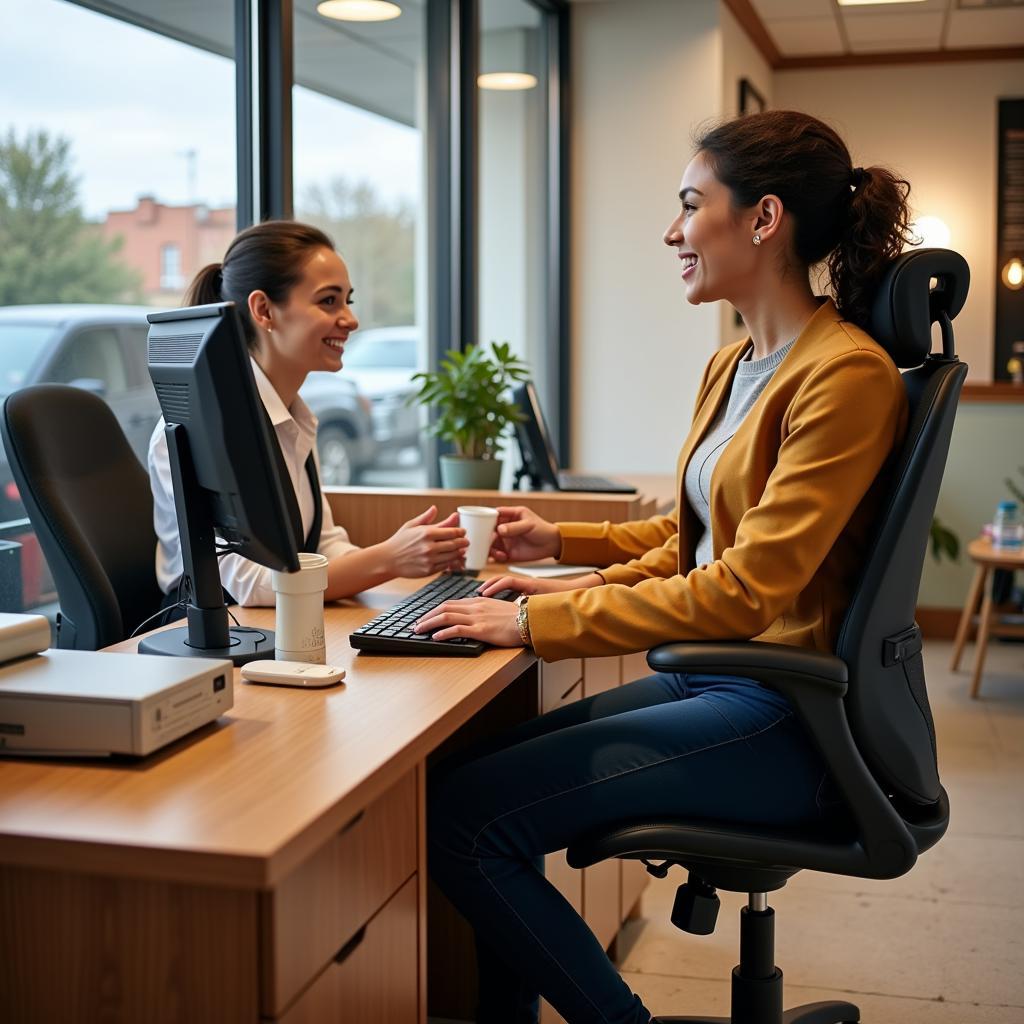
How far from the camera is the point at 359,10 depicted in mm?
3385

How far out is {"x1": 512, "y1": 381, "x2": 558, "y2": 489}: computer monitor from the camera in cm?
305

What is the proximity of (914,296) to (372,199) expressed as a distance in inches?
90.1

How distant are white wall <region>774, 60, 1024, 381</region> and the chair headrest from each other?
4.91 metres

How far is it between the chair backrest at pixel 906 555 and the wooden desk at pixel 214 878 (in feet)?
1.75

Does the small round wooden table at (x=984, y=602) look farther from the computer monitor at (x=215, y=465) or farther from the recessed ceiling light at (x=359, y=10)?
the computer monitor at (x=215, y=465)

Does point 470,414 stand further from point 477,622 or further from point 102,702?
point 102,702

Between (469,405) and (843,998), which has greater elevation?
(469,405)

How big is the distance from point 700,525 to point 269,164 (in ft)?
5.03

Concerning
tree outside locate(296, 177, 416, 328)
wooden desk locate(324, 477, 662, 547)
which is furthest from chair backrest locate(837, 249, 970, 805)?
tree outside locate(296, 177, 416, 328)

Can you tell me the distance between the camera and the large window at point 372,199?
320 cm

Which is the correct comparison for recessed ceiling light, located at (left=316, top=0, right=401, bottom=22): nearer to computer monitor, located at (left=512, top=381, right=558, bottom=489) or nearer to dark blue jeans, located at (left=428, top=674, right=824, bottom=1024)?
computer monitor, located at (left=512, top=381, right=558, bottom=489)

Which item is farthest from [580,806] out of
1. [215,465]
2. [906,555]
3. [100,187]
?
[100,187]

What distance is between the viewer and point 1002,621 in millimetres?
4688

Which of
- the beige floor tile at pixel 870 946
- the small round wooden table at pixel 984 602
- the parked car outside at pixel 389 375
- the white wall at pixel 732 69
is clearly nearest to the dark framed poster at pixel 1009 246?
the white wall at pixel 732 69
